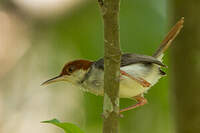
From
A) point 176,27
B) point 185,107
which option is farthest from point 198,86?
point 176,27

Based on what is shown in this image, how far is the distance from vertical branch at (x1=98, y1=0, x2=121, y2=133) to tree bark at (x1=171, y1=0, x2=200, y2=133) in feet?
3.82

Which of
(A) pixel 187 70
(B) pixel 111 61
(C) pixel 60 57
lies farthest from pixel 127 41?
(B) pixel 111 61

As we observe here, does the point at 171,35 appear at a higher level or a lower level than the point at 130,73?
higher

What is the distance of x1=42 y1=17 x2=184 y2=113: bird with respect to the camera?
3975mm

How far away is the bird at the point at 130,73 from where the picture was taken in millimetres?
3975

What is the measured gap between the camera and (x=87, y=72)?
4270 mm

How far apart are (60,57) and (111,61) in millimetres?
4016

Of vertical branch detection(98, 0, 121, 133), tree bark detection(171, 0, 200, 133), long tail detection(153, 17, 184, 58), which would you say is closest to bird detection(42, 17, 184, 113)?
long tail detection(153, 17, 184, 58)

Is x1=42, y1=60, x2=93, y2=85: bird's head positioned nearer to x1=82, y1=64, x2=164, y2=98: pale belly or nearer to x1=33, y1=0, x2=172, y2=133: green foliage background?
x1=82, y1=64, x2=164, y2=98: pale belly

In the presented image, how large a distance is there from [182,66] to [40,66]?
293 centimetres

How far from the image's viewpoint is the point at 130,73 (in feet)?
13.5

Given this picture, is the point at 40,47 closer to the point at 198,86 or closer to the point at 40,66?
the point at 40,66

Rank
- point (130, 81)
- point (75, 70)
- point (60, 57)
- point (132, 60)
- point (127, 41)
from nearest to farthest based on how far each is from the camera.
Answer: point (130, 81) → point (132, 60) → point (75, 70) → point (127, 41) → point (60, 57)

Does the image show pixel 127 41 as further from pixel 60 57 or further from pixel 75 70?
pixel 75 70
